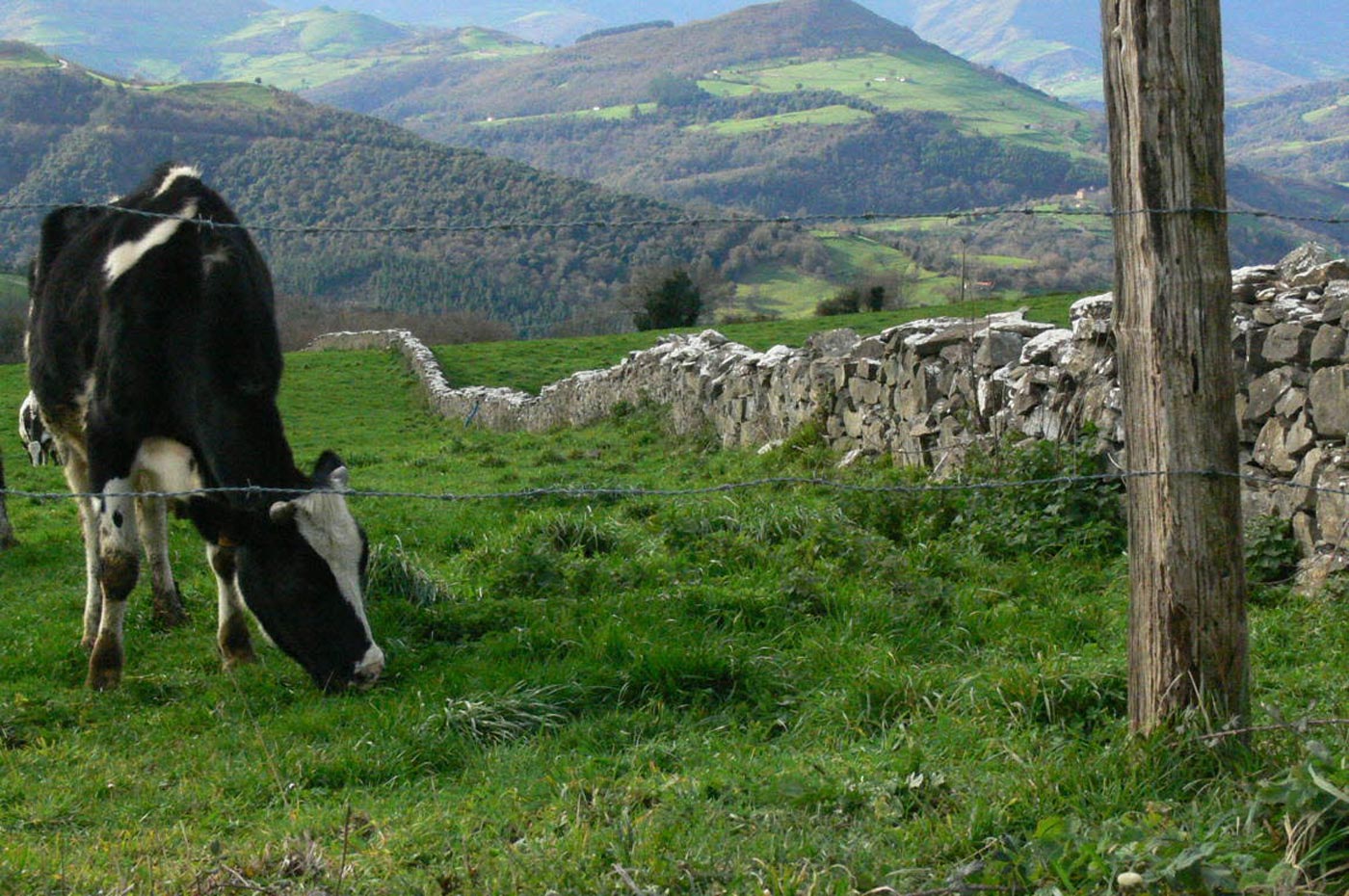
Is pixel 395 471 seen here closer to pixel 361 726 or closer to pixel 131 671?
pixel 131 671

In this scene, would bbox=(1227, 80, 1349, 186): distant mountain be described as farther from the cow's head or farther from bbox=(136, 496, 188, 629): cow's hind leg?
the cow's head

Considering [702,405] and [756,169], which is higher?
[756,169]

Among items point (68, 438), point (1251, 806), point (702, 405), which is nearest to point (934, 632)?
point (1251, 806)

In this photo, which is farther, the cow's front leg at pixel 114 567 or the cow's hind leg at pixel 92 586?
the cow's hind leg at pixel 92 586

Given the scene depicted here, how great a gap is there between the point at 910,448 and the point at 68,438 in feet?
21.5

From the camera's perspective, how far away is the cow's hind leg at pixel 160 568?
766 cm

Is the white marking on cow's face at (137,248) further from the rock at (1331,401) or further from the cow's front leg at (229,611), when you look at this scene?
the rock at (1331,401)

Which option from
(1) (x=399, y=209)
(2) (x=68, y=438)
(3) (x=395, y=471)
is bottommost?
(3) (x=395, y=471)

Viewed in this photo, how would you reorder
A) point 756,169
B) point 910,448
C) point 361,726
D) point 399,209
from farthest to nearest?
1. point 756,169
2. point 399,209
3. point 910,448
4. point 361,726

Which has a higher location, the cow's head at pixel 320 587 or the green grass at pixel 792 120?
the green grass at pixel 792 120

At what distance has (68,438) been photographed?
8.12 meters

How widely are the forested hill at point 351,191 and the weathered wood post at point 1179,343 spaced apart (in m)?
57.4

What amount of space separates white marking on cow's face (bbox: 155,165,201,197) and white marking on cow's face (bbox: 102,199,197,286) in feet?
2.07

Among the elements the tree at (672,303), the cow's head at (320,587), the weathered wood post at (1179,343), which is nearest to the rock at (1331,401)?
the weathered wood post at (1179,343)
